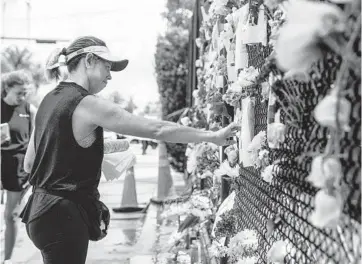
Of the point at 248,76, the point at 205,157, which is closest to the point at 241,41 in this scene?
the point at 248,76

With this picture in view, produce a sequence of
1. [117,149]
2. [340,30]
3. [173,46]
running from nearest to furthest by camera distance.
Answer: [340,30]
[117,149]
[173,46]

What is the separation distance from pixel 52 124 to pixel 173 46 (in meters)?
6.68

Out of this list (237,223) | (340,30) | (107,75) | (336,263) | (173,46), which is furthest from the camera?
(173,46)

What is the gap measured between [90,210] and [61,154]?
1.21ft

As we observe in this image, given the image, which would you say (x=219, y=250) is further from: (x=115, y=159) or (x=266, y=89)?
(x=266, y=89)

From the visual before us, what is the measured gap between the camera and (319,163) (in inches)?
48.9

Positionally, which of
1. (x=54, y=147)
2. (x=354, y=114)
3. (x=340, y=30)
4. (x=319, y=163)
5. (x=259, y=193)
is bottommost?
(x=259, y=193)

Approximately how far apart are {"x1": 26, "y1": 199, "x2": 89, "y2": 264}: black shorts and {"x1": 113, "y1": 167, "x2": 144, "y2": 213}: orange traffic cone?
6.27 metres

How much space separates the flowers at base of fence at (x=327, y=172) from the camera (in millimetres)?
1220

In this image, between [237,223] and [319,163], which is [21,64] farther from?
[319,163]

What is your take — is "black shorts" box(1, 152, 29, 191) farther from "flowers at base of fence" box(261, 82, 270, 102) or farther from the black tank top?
"flowers at base of fence" box(261, 82, 270, 102)

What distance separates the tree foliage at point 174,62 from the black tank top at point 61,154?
19.1 ft

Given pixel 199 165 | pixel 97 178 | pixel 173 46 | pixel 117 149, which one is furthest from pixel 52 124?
pixel 173 46

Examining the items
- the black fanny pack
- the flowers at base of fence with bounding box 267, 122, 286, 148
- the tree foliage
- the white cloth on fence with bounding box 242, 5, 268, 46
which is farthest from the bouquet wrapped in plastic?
the tree foliage
